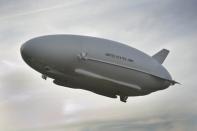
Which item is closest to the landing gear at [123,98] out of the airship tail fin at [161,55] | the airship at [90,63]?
the airship at [90,63]

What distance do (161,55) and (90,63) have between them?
3025cm

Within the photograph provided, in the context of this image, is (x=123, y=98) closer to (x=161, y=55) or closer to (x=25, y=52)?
(x=161, y=55)

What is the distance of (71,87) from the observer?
6856 centimetres

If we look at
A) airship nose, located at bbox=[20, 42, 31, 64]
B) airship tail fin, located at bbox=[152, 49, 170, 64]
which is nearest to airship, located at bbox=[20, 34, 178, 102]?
airship nose, located at bbox=[20, 42, 31, 64]

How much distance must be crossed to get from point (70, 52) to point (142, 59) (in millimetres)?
13780

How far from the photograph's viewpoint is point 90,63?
62438 mm

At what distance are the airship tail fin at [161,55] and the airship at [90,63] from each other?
17460mm

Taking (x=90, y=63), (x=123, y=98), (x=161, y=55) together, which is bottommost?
(x=90, y=63)

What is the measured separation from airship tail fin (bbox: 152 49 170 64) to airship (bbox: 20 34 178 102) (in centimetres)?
1746

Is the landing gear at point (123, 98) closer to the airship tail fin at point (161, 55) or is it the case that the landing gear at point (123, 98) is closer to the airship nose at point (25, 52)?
the airship tail fin at point (161, 55)

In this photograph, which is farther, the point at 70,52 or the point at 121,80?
the point at 121,80

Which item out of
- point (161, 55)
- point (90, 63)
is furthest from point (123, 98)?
point (161, 55)

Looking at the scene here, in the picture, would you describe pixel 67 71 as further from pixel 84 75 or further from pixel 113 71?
pixel 113 71

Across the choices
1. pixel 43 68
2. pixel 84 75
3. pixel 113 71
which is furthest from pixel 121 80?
pixel 43 68
